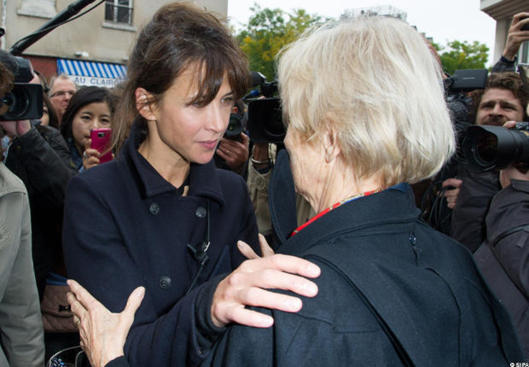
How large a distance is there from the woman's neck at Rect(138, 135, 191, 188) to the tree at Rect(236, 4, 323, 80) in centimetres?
1978

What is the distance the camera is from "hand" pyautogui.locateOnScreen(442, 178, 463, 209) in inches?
106

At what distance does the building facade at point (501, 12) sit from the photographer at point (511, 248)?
11.6 meters

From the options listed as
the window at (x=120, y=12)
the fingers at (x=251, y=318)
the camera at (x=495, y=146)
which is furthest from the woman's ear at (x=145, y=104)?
the window at (x=120, y=12)

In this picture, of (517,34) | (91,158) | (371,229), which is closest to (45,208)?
(91,158)

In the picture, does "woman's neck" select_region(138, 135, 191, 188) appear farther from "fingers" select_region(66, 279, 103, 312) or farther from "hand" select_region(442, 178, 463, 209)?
"hand" select_region(442, 178, 463, 209)

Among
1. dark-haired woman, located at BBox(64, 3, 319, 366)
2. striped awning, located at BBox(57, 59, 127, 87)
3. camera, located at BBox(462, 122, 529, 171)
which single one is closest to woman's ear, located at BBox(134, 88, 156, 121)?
dark-haired woman, located at BBox(64, 3, 319, 366)

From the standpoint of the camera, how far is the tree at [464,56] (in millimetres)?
34781

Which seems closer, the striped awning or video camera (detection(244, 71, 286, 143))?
video camera (detection(244, 71, 286, 143))

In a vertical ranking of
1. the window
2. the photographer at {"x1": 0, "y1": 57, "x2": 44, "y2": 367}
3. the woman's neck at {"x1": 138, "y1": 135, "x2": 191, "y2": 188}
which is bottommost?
the photographer at {"x1": 0, "y1": 57, "x2": 44, "y2": 367}

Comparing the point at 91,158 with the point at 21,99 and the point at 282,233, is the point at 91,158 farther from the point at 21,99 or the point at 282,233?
the point at 282,233

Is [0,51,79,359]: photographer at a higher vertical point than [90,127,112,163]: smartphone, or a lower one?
lower

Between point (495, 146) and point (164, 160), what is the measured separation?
1272mm

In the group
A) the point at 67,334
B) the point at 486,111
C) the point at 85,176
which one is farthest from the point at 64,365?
the point at 486,111

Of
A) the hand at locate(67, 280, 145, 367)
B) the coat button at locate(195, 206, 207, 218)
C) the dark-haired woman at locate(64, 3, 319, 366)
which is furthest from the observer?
the coat button at locate(195, 206, 207, 218)
